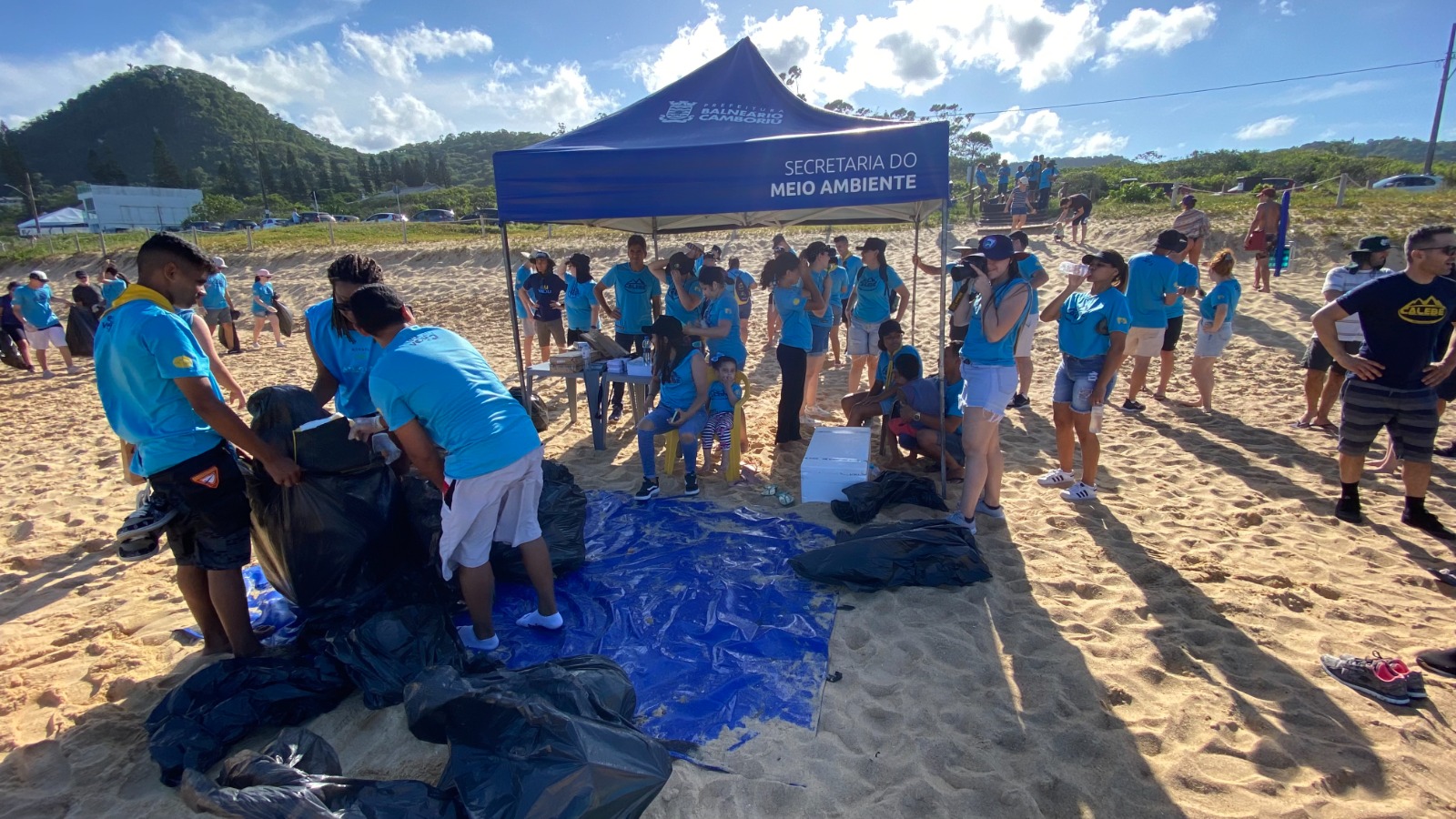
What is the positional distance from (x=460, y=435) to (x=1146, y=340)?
20.1 feet

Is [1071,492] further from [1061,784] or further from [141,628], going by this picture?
[141,628]

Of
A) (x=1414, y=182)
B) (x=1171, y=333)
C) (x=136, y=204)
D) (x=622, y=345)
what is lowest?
(x=1171, y=333)

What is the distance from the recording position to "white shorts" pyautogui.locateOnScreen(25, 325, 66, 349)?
947 centimetres

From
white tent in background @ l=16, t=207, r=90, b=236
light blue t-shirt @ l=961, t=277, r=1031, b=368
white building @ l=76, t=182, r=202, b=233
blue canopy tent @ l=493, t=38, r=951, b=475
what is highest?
white building @ l=76, t=182, r=202, b=233

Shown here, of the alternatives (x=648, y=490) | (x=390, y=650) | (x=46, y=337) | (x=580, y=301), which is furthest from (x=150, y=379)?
(x=46, y=337)

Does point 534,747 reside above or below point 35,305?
below

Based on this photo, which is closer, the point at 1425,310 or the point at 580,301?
the point at 1425,310

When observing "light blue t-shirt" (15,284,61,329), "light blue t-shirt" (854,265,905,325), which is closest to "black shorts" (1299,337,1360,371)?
"light blue t-shirt" (854,265,905,325)

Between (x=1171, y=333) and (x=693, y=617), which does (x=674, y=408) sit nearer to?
(x=693, y=617)

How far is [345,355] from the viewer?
3211mm

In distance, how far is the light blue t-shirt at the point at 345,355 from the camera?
125 inches

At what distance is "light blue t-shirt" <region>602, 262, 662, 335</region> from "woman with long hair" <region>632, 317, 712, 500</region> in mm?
1781

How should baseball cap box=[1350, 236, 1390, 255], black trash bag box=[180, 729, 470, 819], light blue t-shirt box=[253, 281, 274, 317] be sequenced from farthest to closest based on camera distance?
light blue t-shirt box=[253, 281, 274, 317] → baseball cap box=[1350, 236, 1390, 255] → black trash bag box=[180, 729, 470, 819]

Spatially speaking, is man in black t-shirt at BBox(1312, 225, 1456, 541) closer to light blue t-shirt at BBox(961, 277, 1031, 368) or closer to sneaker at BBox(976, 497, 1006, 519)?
light blue t-shirt at BBox(961, 277, 1031, 368)
